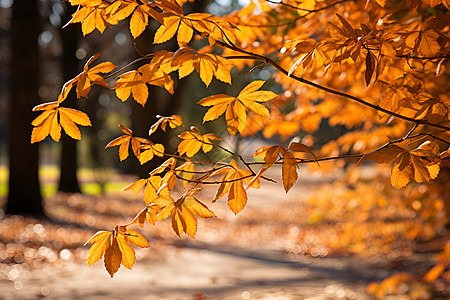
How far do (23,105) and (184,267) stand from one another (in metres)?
5.65

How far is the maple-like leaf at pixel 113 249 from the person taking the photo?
1474 mm

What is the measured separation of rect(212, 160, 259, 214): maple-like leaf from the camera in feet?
4.98

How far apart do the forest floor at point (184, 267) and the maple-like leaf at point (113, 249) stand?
12.7 ft

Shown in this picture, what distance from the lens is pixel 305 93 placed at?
374 centimetres

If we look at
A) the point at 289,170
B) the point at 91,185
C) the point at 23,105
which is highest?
the point at 23,105

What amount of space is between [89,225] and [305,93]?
8390mm

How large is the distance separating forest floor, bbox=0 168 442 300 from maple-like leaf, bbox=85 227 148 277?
12.7 ft

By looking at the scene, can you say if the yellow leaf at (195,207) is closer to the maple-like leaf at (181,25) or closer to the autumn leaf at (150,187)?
the autumn leaf at (150,187)

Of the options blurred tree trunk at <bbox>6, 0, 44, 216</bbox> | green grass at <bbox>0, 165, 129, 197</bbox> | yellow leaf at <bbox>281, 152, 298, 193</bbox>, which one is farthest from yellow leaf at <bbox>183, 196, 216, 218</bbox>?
green grass at <bbox>0, 165, 129, 197</bbox>

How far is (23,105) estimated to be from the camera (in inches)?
397

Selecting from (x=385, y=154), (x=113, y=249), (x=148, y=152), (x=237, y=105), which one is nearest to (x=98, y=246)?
(x=113, y=249)

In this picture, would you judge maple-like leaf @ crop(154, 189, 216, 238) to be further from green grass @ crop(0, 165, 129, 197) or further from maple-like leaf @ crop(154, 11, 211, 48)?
green grass @ crop(0, 165, 129, 197)

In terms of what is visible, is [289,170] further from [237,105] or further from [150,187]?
[150,187]

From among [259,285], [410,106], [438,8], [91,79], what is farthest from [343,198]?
[91,79]
